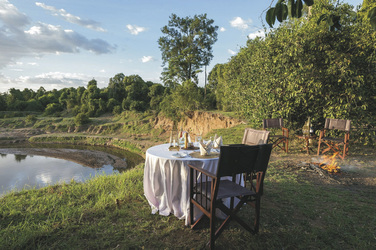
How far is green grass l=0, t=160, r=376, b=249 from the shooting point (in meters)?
2.32

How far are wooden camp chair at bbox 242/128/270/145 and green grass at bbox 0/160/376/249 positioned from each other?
93cm

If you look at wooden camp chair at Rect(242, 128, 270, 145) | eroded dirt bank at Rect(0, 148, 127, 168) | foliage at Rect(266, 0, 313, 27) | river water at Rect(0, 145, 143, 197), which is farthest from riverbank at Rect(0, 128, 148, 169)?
foliage at Rect(266, 0, 313, 27)

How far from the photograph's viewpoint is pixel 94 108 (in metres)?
36.9

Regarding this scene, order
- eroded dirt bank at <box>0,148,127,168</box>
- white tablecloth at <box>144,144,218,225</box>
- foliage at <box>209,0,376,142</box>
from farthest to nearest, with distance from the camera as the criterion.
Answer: eroded dirt bank at <box>0,148,127,168</box>, foliage at <box>209,0,376,142</box>, white tablecloth at <box>144,144,218,225</box>

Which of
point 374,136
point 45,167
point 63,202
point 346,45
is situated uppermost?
point 346,45

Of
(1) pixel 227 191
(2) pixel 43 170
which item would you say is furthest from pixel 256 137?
(2) pixel 43 170

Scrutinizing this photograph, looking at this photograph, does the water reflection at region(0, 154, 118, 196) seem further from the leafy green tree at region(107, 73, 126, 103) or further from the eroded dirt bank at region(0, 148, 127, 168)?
the leafy green tree at region(107, 73, 126, 103)

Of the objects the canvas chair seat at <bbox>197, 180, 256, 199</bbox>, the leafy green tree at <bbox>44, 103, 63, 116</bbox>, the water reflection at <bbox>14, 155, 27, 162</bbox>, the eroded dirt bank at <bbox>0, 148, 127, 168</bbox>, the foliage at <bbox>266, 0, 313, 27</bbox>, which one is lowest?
the water reflection at <bbox>14, 155, 27, 162</bbox>

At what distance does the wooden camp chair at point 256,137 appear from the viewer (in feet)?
11.1

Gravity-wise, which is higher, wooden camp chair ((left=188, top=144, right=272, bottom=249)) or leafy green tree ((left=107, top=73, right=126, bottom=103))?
leafy green tree ((left=107, top=73, right=126, bottom=103))

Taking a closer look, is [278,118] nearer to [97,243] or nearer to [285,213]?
[285,213]

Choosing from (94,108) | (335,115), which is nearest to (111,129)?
(94,108)

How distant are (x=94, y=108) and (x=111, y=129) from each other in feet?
34.9

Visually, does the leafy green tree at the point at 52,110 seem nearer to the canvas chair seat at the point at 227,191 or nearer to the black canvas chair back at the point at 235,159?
the canvas chair seat at the point at 227,191
